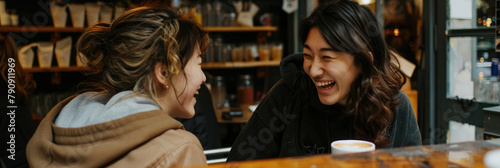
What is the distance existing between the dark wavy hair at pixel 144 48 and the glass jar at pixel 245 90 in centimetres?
292

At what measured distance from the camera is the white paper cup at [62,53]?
137 inches

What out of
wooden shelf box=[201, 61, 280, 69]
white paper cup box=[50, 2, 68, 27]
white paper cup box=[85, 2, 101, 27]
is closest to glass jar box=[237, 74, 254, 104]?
wooden shelf box=[201, 61, 280, 69]

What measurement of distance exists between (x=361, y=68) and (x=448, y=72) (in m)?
1.58

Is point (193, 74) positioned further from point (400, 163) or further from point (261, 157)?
point (400, 163)

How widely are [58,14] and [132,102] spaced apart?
9.63 ft

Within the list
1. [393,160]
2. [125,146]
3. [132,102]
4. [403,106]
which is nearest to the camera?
[393,160]

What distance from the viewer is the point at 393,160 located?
Result: 68 centimetres

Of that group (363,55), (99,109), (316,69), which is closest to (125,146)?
(99,109)

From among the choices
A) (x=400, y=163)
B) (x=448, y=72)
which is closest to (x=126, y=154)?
(x=400, y=163)

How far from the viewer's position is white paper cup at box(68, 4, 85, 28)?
3.46 metres

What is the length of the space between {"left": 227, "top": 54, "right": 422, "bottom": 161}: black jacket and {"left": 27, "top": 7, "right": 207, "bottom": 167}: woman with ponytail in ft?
1.14

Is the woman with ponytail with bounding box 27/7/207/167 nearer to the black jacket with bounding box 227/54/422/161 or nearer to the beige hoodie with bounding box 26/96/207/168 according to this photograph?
the beige hoodie with bounding box 26/96/207/168

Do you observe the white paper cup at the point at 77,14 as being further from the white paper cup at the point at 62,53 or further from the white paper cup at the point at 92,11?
the white paper cup at the point at 62,53

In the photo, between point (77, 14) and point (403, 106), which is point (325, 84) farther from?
point (77, 14)
